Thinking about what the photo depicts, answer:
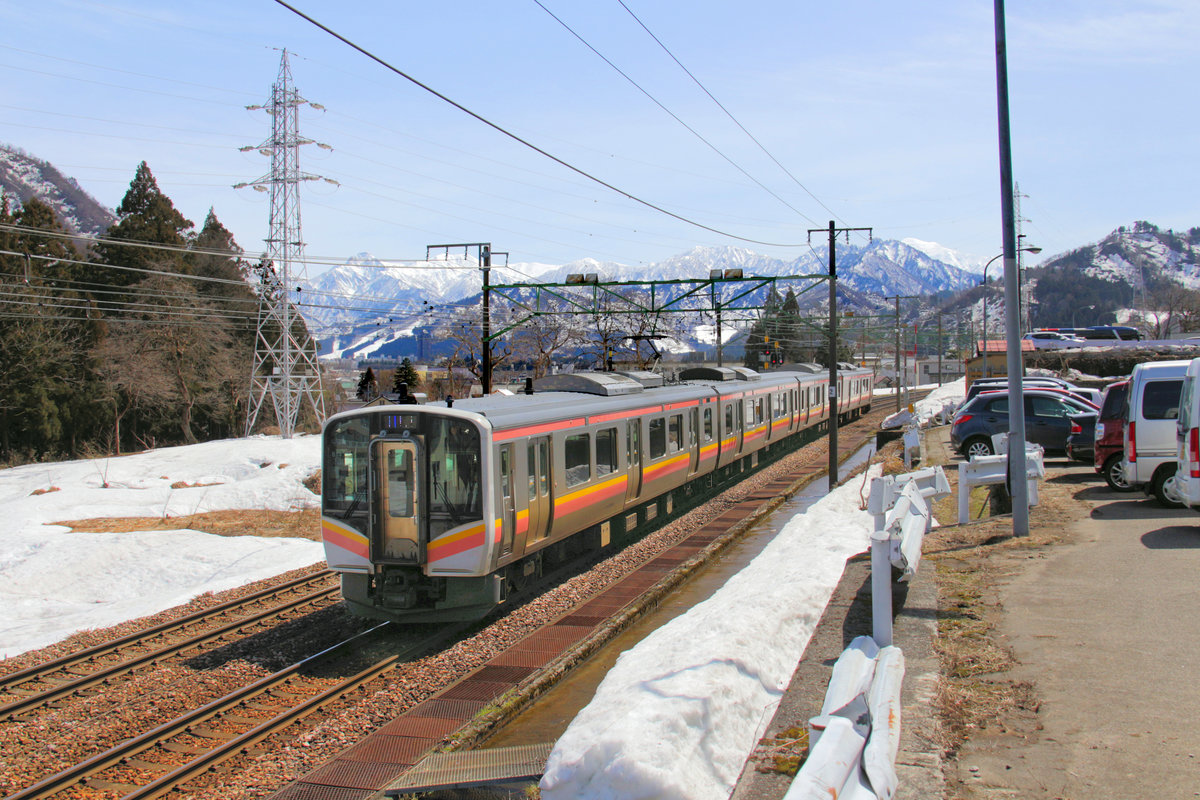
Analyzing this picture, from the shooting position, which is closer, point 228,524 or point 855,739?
point 855,739

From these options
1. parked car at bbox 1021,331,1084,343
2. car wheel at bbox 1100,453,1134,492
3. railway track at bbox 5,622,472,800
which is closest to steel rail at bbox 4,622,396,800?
railway track at bbox 5,622,472,800

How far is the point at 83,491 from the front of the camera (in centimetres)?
2441

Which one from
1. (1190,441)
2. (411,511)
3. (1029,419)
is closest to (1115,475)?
(1190,441)

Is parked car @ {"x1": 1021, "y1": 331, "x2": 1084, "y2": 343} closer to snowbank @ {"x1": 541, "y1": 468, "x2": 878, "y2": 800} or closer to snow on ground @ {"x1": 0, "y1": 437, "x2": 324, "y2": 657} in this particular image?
snow on ground @ {"x1": 0, "y1": 437, "x2": 324, "y2": 657}

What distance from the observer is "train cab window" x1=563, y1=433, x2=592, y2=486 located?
11.5 meters

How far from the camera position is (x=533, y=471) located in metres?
10.5

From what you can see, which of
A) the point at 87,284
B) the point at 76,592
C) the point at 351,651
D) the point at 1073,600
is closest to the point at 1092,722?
the point at 1073,600

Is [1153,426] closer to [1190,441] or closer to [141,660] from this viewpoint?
[1190,441]

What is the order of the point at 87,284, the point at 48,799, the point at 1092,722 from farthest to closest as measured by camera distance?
the point at 87,284, the point at 48,799, the point at 1092,722

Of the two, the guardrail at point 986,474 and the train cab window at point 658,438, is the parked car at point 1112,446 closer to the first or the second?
the guardrail at point 986,474

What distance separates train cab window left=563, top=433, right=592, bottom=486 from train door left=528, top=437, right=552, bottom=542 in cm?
55

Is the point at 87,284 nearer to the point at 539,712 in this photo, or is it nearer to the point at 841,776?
the point at 539,712

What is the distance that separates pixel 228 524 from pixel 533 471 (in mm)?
12514

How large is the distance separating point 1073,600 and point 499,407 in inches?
253
